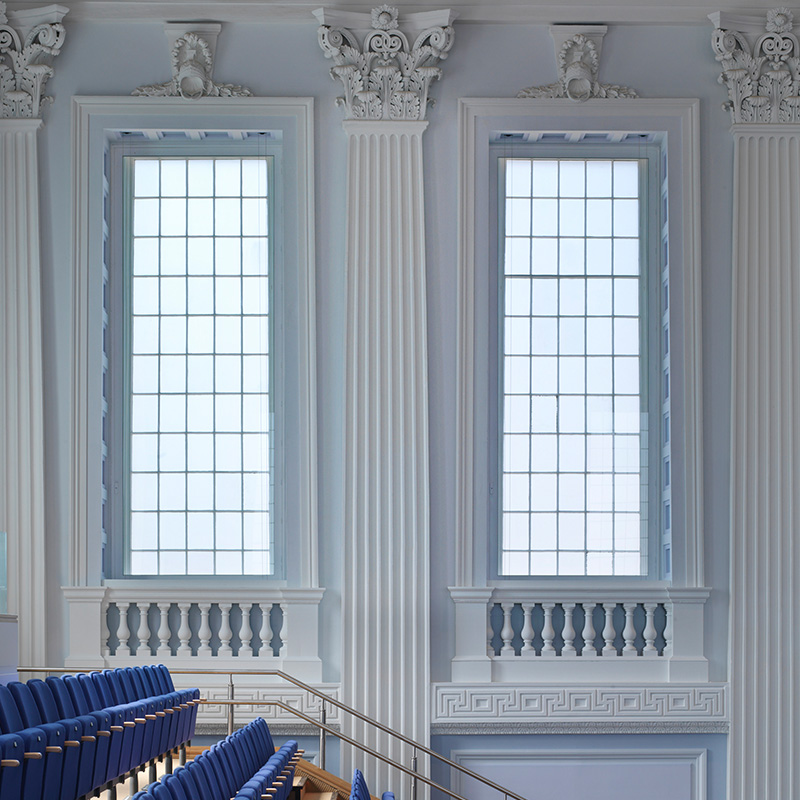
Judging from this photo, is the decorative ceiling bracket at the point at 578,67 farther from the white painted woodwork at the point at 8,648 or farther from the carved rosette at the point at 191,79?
the white painted woodwork at the point at 8,648

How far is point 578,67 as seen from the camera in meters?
4.93

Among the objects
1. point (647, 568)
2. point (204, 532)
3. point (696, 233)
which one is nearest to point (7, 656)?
point (204, 532)

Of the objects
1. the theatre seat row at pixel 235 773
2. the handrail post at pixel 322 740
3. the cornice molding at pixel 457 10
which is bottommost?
the handrail post at pixel 322 740

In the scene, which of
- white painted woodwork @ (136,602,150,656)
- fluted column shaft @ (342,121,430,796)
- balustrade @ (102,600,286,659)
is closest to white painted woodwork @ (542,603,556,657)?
fluted column shaft @ (342,121,430,796)

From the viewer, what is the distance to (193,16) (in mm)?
4980

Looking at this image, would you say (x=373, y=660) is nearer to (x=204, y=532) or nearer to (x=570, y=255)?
(x=204, y=532)

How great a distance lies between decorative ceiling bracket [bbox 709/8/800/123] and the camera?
493 cm

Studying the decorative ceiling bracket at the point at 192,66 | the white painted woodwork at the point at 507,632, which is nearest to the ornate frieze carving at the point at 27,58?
the decorative ceiling bracket at the point at 192,66

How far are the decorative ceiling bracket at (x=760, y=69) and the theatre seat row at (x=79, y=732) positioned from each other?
377 cm

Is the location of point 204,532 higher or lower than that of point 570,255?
lower

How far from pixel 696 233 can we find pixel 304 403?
81.2 inches

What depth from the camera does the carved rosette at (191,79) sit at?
4.94 meters

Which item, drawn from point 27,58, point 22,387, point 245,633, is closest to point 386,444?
point 245,633

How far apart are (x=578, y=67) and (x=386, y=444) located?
2048 millimetres
